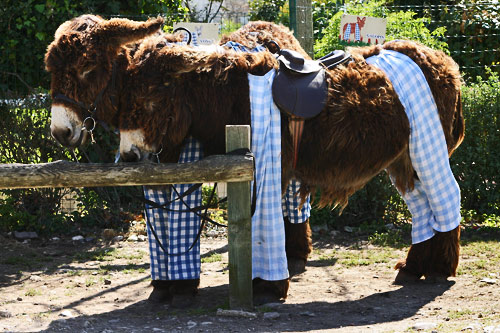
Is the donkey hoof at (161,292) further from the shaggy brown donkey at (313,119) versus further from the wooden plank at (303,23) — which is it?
the wooden plank at (303,23)

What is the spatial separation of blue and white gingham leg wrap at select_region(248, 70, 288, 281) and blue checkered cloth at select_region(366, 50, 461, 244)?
1.00 meters

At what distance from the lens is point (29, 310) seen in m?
5.07

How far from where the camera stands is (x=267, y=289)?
193 inches

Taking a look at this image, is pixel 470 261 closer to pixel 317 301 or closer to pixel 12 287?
pixel 317 301

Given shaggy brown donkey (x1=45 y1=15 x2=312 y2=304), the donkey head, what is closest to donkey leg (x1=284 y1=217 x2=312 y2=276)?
shaggy brown donkey (x1=45 y1=15 x2=312 y2=304)

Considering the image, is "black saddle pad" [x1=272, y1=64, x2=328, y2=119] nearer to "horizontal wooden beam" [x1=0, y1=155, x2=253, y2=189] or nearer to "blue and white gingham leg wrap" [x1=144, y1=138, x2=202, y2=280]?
"horizontal wooden beam" [x1=0, y1=155, x2=253, y2=189]

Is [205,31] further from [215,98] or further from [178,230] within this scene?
[178,230]

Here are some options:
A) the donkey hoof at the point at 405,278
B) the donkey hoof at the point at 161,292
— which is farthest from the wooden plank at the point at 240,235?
the donkey hoof at the point at 405,278

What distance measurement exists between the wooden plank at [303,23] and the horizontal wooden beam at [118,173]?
2.99 m

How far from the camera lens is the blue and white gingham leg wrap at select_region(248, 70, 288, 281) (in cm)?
473

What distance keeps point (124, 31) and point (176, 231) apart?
1.43m

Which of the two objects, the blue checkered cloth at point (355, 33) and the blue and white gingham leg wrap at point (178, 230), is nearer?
the blue and white gingham leg wrap at point (178, 230)

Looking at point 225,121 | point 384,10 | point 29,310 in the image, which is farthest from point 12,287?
point 384,10

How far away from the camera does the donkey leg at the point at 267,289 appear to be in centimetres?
486
